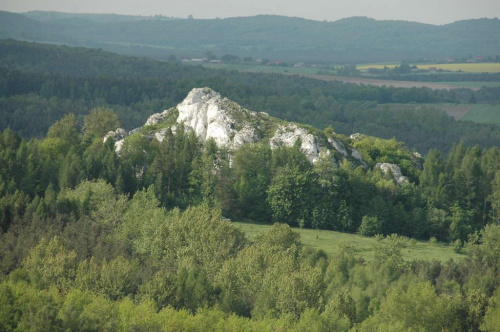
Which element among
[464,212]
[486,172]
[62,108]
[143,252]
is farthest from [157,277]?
[62,108]

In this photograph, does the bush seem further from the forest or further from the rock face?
the rock face

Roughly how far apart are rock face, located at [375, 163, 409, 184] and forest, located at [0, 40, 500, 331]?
1.67 meters

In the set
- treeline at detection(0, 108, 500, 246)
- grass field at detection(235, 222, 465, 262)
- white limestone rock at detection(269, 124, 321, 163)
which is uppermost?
white limestone rock at detection(269, 124, 321, 163)

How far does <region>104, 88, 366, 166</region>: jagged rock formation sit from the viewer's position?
100m

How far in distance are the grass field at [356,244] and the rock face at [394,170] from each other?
35.3ft

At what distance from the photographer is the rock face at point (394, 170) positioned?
3969 inches

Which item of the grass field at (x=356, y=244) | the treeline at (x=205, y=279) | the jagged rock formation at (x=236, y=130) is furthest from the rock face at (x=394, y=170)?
the treeline at (x=205, y=279)

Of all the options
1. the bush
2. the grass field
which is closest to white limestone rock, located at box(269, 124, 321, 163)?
the bush

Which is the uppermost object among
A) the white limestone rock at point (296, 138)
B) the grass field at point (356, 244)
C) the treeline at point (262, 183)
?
the white limestone rock at point (296, 138)

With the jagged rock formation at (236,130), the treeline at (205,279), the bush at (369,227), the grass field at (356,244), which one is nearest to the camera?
the treeline at (205,279)

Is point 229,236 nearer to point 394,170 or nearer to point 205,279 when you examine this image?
point 205,279

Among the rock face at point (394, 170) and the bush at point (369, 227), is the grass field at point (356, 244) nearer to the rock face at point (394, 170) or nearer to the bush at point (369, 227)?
the bush at point (369, 227)

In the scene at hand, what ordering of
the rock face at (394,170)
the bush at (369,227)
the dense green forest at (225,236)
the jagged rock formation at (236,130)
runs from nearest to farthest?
the dense green forest at (225,236), the bush at (369,227), the jagged rock formation at (236,130), the rock face at (394,170)

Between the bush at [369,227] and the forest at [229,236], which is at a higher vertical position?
the forest at [229,236]
